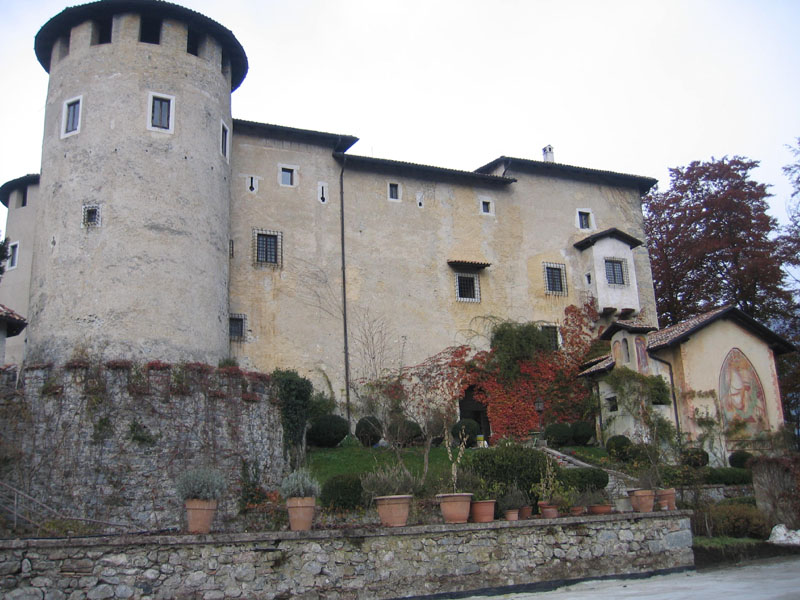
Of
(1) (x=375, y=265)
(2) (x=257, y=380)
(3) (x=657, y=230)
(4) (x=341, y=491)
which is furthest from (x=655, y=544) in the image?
(3) (x=657, y=230)

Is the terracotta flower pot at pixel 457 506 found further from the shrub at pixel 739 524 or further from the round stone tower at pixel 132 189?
the round stone tower at pixel 132 189

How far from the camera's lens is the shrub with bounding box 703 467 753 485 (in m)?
21.9

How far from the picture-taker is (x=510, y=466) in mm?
16281

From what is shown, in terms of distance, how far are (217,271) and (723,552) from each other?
1618 centimetres

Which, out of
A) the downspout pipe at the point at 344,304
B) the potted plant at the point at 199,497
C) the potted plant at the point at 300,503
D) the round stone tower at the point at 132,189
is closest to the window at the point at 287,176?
the downspout pipe at the point at 344,304

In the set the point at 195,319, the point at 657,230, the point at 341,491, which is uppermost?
the point at 657,230

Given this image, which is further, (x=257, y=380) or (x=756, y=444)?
(x=756, y=444)

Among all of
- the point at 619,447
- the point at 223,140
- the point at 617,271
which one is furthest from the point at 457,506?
the point at 617,271

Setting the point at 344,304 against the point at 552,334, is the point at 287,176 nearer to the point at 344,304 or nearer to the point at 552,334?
the point at 344,304

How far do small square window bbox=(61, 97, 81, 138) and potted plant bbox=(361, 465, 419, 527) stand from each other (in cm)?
1485

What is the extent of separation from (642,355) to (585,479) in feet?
29.7

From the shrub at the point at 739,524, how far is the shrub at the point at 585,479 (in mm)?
2583

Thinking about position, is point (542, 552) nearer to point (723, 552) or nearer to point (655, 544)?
point (655, 544)

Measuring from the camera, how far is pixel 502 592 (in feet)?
41.9
